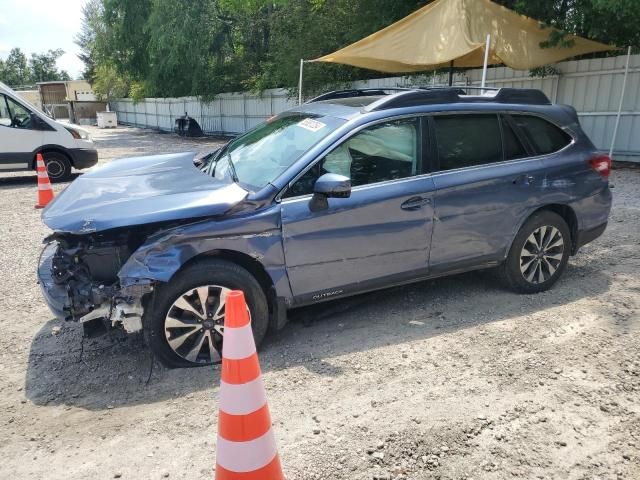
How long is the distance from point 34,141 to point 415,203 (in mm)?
9788

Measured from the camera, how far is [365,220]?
3.64 m

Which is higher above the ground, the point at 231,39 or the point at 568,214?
the point at 231,39

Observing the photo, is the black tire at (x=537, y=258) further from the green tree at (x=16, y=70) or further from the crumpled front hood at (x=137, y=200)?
the green tree at (x=16, y=70)

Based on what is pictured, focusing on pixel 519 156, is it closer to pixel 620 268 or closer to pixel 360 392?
pixel 620 268

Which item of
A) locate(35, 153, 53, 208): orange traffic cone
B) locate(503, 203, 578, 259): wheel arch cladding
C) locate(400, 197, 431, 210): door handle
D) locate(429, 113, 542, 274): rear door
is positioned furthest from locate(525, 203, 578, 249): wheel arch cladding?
locate(35, 153, 53, 208): orange traffic cone

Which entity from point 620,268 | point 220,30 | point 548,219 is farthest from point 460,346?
point 220,30

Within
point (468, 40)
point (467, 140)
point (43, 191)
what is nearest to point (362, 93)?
point (467, 140)

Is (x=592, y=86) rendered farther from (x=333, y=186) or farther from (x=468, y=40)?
(x=333, y=186)

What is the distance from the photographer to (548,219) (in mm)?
4391

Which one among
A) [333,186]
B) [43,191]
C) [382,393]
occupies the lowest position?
[382,393]

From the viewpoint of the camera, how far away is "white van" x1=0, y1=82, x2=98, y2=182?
1041 cm

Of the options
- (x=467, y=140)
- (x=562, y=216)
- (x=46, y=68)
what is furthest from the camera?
(x=46, y=68)

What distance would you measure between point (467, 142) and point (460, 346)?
1.67 metres

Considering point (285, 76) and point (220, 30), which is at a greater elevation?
point (220, 30)
